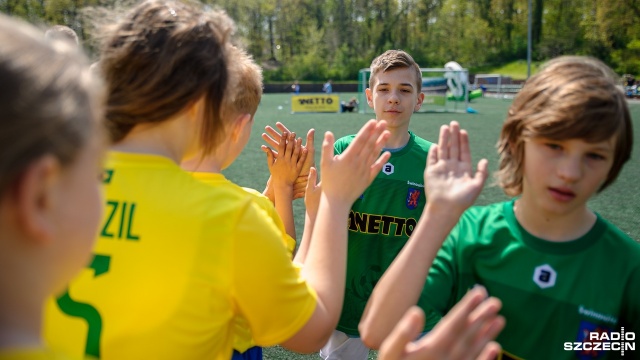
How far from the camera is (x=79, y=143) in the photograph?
2.98ft

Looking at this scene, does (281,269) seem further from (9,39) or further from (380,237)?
(380,237)

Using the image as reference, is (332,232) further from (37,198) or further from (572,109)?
(37,198)

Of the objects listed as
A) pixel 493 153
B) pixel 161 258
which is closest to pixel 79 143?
pixel 161 258

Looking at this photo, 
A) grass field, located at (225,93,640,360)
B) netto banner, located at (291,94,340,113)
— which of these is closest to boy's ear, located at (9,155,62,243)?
grass field, located at (225,93,640,360)

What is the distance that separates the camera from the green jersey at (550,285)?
6.07ft

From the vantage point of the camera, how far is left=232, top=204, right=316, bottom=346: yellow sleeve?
4.85 ft

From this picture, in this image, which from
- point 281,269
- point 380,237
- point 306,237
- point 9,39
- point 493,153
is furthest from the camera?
point 493,153

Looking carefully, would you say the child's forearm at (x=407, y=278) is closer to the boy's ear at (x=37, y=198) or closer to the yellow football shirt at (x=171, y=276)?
the yellow football shirt at (x=171, y=276)

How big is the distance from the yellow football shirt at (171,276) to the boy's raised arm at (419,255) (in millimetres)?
256

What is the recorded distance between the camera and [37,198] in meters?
0.85

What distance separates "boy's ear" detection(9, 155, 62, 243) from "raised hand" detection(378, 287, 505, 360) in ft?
2.48

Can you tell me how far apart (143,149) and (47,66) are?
702 mm

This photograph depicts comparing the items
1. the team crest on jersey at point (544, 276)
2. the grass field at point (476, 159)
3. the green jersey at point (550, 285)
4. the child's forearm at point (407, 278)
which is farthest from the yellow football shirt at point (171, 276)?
the grass field at point (476, 159)

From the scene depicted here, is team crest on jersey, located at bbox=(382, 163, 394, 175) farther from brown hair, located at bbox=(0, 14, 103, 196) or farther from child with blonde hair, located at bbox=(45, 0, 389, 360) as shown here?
brown hair, located at bbox=(0, 14, 103, 196)
